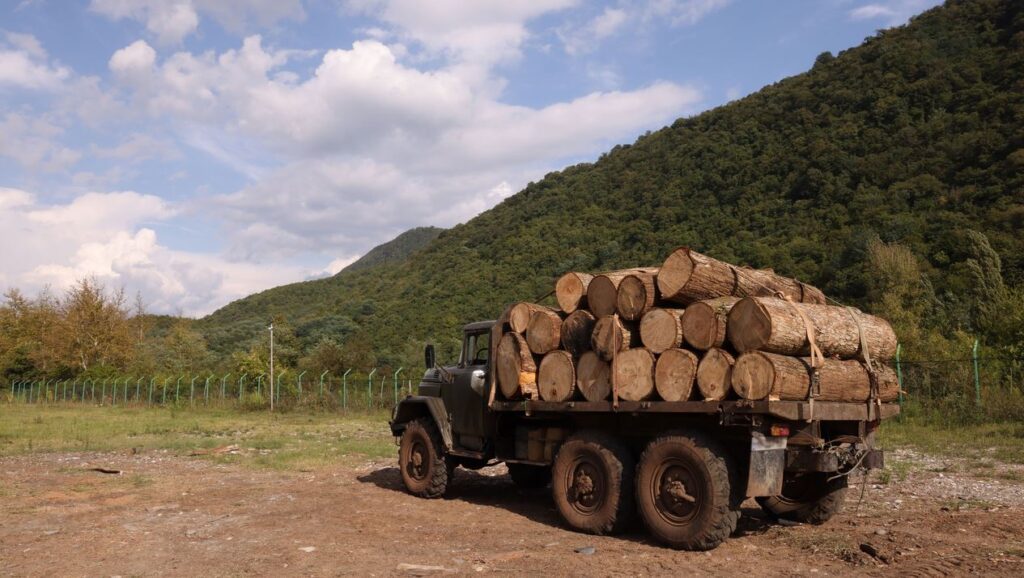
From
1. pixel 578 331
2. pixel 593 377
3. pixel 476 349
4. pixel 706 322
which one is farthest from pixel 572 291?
Result: pixel 476 349

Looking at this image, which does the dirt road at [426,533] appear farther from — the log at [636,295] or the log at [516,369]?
the log at [636,295]

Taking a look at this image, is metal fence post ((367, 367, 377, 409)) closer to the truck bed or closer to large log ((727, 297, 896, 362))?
the truck bed

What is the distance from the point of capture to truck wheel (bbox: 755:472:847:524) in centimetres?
819

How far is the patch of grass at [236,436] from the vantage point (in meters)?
15.9

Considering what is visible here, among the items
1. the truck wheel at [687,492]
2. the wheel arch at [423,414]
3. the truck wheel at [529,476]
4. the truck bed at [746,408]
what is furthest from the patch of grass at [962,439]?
the wheel arch at [423,414]

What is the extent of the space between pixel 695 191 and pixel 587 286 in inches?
1695

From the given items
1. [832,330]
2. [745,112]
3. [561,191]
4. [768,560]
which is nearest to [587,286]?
[832,330]

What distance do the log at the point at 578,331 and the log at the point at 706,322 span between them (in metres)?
1.30

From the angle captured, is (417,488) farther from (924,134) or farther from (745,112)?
(745,112)

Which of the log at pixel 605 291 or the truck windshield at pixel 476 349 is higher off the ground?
the log at pixel 605 291

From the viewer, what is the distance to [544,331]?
8.91 m

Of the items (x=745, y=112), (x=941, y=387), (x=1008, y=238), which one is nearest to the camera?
(x=941, y=387)

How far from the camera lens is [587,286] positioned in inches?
345

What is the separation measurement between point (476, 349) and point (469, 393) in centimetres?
63
